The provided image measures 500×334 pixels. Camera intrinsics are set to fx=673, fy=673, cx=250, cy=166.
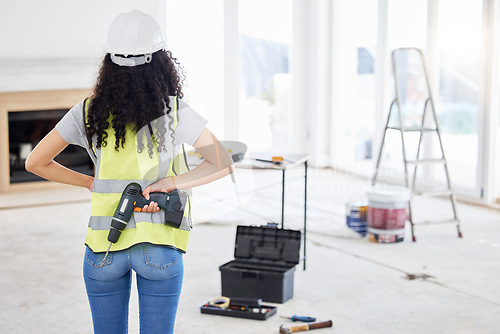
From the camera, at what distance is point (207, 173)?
1865 millimetres

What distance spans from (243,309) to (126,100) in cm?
203

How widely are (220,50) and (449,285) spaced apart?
14.8ft

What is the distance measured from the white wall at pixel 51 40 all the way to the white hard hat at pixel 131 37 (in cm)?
484

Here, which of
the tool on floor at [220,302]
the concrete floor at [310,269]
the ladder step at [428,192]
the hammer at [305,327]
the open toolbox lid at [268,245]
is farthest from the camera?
the ladder step at [428,192]

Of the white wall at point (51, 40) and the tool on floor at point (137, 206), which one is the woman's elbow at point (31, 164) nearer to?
the tool on floor at point (137, 206)

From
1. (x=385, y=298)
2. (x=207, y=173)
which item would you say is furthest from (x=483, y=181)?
(x=207, y=173)

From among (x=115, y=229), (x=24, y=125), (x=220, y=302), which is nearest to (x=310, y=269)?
(x=220, y=302)

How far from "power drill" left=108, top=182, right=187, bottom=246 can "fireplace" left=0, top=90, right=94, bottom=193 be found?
5.15 meters

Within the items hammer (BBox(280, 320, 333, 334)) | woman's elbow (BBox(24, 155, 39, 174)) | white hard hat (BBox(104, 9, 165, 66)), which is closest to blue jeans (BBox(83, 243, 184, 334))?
woman's elbow (BBox(24, 155, 39, 174))

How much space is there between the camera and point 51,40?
6629 mm

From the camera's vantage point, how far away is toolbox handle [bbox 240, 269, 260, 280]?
12.0 feet

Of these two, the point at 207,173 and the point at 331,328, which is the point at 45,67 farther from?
the point at 207,173

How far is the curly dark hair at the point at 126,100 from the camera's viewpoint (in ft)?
5.69

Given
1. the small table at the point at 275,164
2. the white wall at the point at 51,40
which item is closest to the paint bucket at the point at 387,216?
the small table at the point at 275,164
